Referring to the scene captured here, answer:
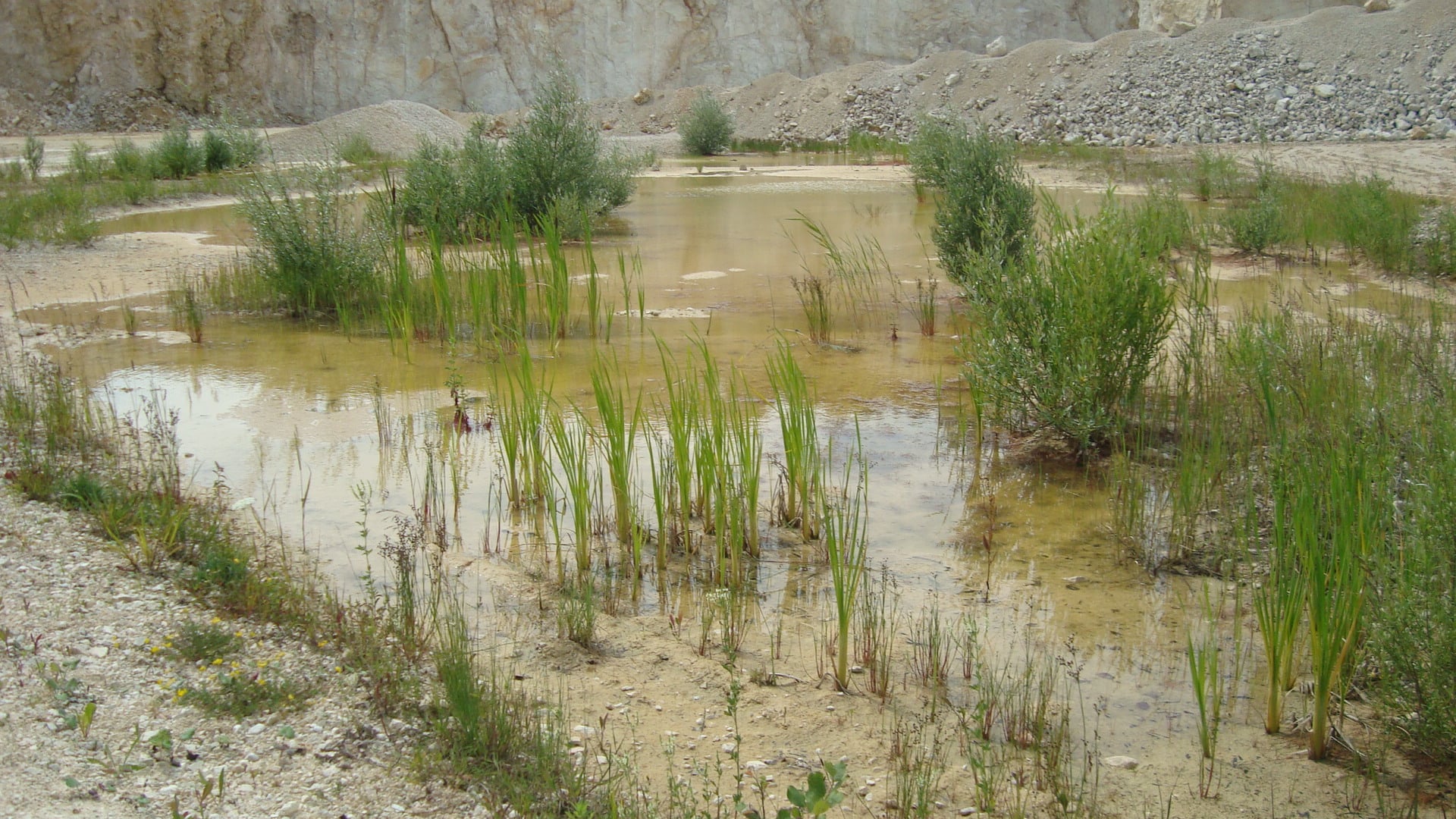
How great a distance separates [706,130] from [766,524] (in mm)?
24774

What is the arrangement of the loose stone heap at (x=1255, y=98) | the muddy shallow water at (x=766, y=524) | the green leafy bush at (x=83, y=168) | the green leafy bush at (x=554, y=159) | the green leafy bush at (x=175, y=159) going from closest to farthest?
the muddy shallow water at (x=766, y=524), the green leafy bush at (x=554, y=159), the green leafy bush at (x=83, y=168), the green leafy bush at (x=175, y=159), the loose stone heap at (x=1255, y=98)

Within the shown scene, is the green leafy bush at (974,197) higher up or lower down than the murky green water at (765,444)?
higher up

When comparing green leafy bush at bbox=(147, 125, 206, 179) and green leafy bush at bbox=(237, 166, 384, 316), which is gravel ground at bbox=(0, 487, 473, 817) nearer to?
green leafy bush at bbox=(237, 166, 384, 316)

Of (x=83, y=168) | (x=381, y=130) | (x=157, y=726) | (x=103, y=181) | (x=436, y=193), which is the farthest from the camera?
(x=381, y=130)

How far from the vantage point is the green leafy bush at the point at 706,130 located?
28078 mm

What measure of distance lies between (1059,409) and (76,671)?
13.1 ft

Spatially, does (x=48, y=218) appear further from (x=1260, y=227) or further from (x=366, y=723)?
(x=1260, y=227)

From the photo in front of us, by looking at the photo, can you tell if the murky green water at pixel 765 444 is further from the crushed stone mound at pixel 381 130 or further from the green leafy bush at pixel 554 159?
the crushed stone mound at pixel 381 130

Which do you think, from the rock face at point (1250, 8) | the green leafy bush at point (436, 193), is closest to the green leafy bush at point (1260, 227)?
the green leafy bush at point (436, 193)

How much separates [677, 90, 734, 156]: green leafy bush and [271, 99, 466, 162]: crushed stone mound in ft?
20.9

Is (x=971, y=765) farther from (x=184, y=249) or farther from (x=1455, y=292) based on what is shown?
(x=184, y=249)

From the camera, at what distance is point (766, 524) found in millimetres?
4473

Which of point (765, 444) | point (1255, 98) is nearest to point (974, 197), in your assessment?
point (765, 444)

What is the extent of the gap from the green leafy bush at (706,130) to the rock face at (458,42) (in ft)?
11.9
